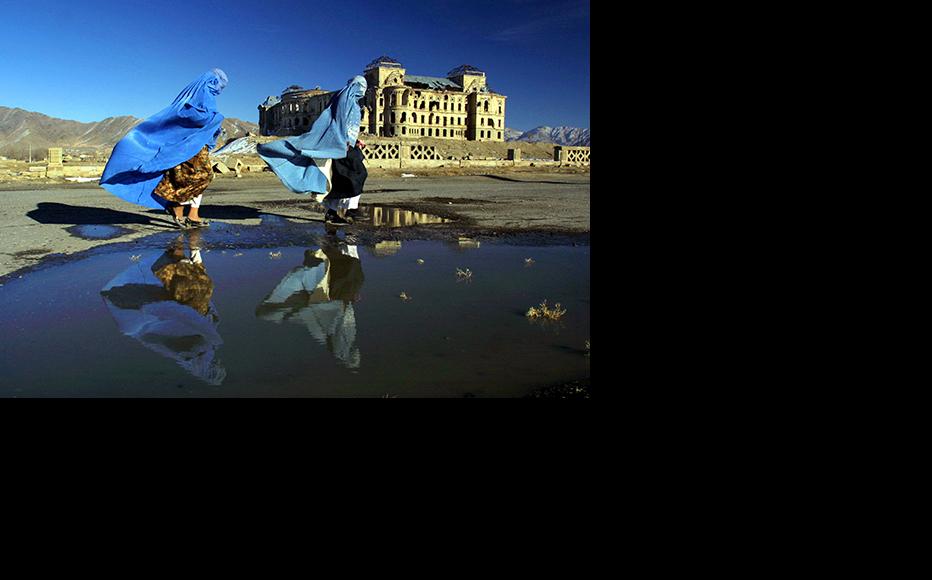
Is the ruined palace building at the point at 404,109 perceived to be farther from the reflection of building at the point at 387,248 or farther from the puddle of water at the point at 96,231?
the reflection of building at the point at 387,248

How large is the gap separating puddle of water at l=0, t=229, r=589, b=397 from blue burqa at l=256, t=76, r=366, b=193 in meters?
4.10

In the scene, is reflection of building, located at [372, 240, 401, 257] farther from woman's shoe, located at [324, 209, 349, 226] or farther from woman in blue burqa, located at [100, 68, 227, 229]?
woman in blue burqa, located at [100, 68, 227, 229]

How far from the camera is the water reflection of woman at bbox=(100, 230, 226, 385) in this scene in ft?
15.1

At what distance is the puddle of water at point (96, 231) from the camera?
10180 millimetres

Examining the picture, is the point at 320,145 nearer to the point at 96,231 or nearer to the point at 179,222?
the point at 179,222

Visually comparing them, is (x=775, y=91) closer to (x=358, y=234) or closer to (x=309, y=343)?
(x=309, y=343)

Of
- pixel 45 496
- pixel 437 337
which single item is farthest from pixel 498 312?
pixel 45 496

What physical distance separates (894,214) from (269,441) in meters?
2.34

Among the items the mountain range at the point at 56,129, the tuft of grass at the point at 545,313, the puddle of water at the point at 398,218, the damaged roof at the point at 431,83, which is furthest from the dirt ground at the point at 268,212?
the mountain range at the point at 56,129

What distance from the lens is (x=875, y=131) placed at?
5.45ft

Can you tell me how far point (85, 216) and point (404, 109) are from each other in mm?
68796

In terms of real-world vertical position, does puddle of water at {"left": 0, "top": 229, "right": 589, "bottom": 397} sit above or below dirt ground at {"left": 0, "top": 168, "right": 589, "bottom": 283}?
below

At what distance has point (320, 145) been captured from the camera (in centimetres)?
1238

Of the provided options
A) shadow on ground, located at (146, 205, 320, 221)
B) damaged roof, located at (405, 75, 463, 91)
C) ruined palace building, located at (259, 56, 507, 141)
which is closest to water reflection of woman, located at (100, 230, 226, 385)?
shadow on ground, located at (146, 205, 320, 221)
